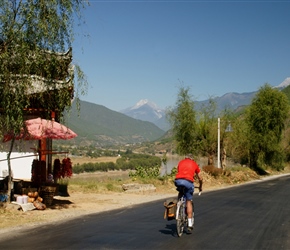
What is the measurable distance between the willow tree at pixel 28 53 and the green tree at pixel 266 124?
3746 cm

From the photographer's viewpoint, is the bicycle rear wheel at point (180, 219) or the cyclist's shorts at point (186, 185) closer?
the bicycle rear wheel at point (180, 219)

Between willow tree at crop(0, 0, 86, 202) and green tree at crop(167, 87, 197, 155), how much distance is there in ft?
64.2

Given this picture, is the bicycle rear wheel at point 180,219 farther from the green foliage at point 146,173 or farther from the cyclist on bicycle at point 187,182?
the green foliage at point 146,173

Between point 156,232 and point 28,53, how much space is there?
20.9 feet

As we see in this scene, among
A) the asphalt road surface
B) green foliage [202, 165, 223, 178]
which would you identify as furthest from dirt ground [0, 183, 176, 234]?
green foliage [202, 165, 223, 178]

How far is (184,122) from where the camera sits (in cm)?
3197

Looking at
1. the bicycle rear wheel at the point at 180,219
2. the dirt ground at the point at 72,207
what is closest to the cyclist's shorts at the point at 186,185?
the bicycle rear wheel at the point at 180,219

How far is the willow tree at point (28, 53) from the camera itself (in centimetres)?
1240

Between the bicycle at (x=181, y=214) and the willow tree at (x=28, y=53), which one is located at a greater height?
the willow tree at (x=28, y=53)

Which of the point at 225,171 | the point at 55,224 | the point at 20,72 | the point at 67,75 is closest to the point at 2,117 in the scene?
the point at 20,72

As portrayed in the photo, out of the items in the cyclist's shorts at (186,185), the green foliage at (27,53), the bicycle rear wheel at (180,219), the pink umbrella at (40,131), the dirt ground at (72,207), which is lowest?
the dirt ground at (72,207)

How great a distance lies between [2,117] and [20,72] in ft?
4.74

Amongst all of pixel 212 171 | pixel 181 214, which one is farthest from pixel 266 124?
pixel 181 214

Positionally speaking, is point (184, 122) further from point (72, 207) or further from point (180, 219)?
point (180, 219)
